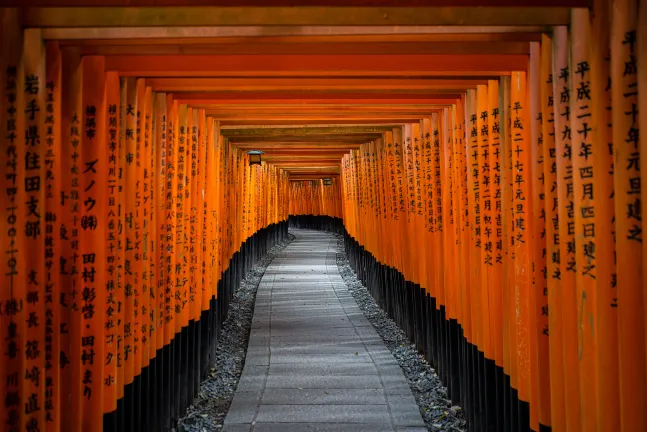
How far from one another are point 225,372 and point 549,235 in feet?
17.4

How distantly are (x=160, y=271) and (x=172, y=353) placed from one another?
910 millimetres

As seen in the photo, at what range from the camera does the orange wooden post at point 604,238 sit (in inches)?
102

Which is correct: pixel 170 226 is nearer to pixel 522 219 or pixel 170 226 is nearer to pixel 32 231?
pixel 32 231

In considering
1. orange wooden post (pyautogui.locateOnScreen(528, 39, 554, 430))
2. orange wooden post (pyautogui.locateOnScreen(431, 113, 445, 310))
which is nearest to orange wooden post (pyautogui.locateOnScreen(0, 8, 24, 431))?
orange wooden post (pyautogui.locateOnScreen(528, 39, 554, 430))

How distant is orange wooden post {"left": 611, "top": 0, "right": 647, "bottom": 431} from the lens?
241cm

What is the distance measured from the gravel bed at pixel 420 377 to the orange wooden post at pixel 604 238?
3.06 meters

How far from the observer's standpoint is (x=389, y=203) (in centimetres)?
952

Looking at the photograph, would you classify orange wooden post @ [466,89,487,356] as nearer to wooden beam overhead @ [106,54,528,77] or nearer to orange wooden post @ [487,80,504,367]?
orange wooden post @ [487,80,504,367]

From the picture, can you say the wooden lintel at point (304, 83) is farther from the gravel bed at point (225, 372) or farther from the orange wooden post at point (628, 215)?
the gravel bed at point (225, 372)

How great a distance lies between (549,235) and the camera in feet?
10.6

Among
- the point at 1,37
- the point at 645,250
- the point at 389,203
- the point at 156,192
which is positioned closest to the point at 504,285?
the point at 645,250

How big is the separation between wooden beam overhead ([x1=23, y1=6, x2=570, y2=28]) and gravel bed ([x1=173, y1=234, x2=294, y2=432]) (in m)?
3.94

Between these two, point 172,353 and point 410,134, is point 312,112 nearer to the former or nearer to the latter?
point 410,134

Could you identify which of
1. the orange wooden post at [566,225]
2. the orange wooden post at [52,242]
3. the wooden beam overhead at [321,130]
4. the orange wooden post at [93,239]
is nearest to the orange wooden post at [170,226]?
the orange wooden post at [93,239]
